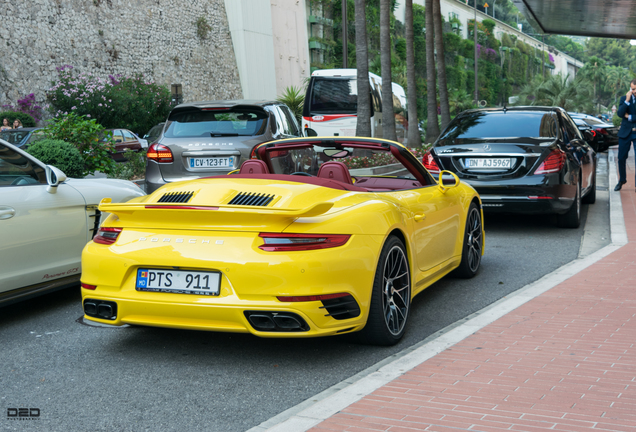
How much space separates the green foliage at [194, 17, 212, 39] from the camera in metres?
40.7

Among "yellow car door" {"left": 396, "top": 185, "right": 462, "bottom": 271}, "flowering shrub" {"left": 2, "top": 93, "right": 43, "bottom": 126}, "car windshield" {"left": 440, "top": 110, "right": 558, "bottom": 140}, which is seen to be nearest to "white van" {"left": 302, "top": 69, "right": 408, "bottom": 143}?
"flowering shrub" {"left": 2, "top": 93, "right": 43, "bottom": 126}

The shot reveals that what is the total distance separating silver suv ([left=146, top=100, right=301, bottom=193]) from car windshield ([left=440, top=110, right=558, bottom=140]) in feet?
8.11

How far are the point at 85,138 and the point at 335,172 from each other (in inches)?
378

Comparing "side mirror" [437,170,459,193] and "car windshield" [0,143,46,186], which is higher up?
"car windshield" [0,143,46,186]

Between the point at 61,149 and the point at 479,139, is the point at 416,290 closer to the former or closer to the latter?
the point at 479,139

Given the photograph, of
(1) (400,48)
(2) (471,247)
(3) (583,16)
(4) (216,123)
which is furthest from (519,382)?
(1) (400,48)

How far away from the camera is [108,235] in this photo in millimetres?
4277

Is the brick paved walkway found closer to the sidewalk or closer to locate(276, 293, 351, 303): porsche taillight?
the sidewalk

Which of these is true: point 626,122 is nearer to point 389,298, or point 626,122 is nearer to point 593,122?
point 389,298

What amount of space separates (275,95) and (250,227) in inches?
1690

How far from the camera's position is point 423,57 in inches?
2771

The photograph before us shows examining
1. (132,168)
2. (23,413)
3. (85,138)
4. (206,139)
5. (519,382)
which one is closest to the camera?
(23,413)

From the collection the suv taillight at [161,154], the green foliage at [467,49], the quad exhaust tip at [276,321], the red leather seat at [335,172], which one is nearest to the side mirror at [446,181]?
the red leather seat at [335,172]

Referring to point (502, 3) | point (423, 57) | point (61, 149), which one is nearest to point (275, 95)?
point (423, 57)
